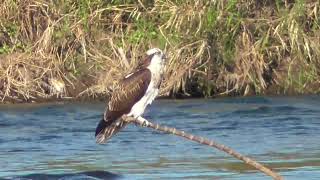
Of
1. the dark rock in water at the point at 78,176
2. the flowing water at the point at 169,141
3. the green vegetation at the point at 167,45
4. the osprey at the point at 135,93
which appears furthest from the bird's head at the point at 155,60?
the green vegetation at the point at 167,45

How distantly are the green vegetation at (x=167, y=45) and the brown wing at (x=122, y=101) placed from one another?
4863mm

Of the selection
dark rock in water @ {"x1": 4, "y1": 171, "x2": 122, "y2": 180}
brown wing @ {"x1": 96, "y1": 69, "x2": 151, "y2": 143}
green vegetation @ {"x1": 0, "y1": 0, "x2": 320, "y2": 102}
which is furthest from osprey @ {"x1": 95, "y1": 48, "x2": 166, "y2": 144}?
green vegetation @ {"x1": 0, "y1": 0, "x2": 320, "y2": 102}

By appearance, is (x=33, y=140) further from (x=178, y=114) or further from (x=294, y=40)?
(x=294, y=40)

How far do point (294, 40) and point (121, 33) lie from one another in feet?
7.29

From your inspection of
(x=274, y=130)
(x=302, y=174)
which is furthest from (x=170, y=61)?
(x=302, y=174)

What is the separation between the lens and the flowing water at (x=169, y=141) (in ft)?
35.2

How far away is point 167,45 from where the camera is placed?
13859 millimetres

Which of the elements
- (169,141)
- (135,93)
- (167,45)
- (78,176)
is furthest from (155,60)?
(167,45)

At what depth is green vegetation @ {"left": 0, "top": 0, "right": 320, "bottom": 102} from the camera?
1395 centimetres

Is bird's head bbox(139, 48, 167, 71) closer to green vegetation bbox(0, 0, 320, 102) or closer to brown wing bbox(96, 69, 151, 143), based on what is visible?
brown wing bbox(96, 69, 151, 143)

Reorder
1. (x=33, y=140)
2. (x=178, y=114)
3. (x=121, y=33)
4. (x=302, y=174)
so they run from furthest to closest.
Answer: (x=121, y=33), (x=178, y=114), (x=33, y=140), (x=302, y=174)

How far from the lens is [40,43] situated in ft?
46.7

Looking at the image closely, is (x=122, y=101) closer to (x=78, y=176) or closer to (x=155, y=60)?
(x=155, y=60)

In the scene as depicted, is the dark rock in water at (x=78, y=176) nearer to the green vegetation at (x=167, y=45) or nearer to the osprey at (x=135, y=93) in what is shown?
the osprey at (x=135, y=93)
